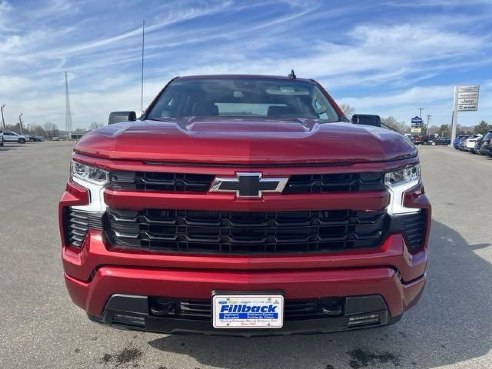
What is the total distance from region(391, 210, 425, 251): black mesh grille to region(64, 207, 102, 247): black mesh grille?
1.55 metres

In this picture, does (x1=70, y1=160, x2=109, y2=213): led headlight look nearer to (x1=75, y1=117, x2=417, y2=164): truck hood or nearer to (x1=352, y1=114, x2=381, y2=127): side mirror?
(x1=75, y1=117, x2=417, y2=164): truck hood

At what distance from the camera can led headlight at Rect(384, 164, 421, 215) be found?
7.34 feet

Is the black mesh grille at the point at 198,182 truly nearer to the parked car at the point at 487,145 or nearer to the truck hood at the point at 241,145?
the truck hood at the point at 241,145

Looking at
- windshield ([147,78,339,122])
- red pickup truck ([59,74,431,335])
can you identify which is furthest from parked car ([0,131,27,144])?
red pickup truck ([59,74,431,335])

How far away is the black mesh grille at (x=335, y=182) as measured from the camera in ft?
6.92

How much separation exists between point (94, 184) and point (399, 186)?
1595 millimetres

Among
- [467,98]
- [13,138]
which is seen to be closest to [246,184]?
[467,98]

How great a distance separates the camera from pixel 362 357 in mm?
2688

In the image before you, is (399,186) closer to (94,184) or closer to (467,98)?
(94,184)

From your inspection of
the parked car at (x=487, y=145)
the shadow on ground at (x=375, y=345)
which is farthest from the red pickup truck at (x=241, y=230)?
the parked car at (x=487, y=145)

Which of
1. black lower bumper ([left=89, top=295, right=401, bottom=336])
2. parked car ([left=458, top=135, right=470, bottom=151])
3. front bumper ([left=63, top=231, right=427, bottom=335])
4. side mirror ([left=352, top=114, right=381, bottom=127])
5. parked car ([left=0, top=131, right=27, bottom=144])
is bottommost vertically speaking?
parked car ([left=0, top=131, right=27, bottom=144])

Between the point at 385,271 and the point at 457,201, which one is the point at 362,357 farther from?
the point at 457,201

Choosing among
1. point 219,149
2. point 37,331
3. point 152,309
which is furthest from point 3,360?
point 219,149

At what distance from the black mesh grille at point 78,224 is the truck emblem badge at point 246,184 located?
2.20 feet
